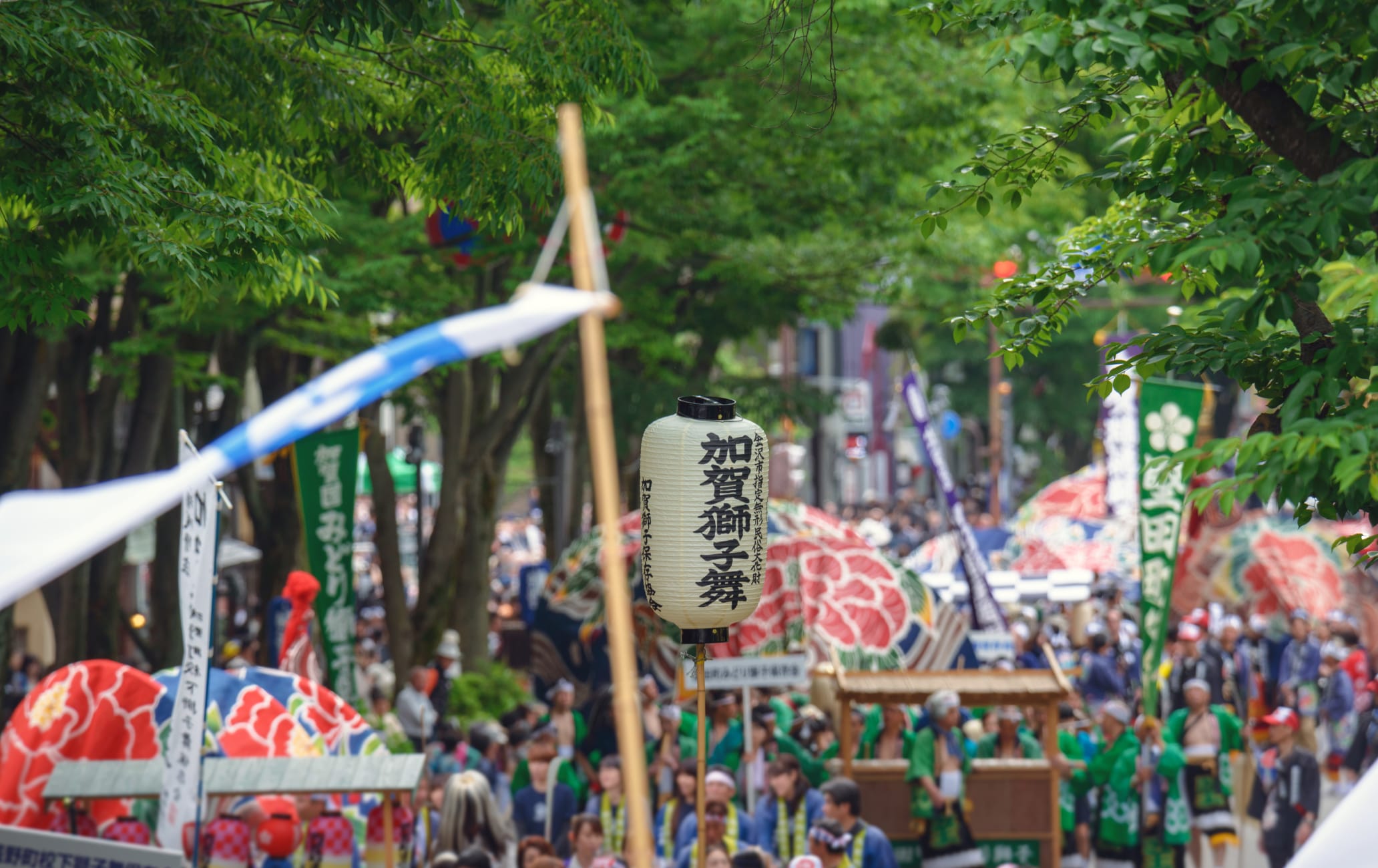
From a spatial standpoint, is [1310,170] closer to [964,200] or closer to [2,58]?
[964,200]

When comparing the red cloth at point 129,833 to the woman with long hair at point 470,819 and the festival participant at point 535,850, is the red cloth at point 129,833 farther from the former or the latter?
the festival participant at point 535,850

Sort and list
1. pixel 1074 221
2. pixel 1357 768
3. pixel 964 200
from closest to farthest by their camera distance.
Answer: pixel 964 200 → pixel 1357 768 → pixel 1074 221

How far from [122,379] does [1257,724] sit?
40.9 ft

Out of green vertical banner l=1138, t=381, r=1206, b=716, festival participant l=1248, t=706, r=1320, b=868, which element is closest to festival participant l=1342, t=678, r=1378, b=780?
festival participant l=1248, t=706, r=1320, b=868

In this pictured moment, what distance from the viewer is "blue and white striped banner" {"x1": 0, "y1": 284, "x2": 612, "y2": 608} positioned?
366 centimetres

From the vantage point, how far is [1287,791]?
38.2 ft

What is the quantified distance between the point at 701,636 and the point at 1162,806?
5.76 m

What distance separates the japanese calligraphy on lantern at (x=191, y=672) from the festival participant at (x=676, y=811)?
3520mm

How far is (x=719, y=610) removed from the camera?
724 cm

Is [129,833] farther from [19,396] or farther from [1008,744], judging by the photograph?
[1008,744]

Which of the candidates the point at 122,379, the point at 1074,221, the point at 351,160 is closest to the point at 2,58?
the point at 351,160

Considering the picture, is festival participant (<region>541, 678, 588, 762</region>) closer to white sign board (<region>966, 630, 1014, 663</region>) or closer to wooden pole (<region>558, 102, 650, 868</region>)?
white sign board (<region>966, 630, 1014, 663</region>)

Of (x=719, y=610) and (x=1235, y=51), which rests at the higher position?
(x=1235, y=51)

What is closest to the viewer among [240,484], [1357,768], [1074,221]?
[1357,768]
